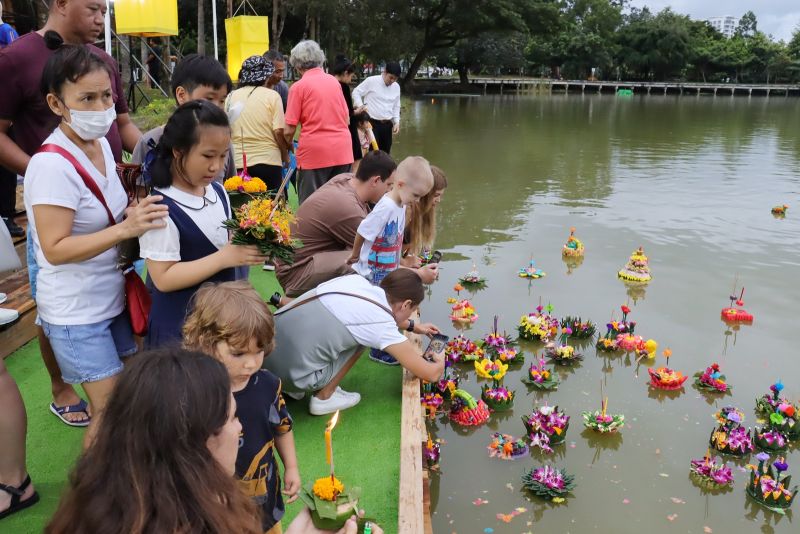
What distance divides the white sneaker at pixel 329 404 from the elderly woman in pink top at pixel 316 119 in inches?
102

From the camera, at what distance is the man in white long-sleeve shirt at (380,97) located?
7.52 metres

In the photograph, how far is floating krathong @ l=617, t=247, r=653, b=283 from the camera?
6.79 metres

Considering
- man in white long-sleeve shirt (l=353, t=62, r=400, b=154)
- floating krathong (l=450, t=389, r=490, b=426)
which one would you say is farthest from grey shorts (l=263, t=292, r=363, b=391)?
man in white long-sleeve shirt (l=353, t=62, r=400, b=154)

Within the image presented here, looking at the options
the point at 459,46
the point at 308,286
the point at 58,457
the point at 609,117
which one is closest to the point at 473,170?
the point at 308,286

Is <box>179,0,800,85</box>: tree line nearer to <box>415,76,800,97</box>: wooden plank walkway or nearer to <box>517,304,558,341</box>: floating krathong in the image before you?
<box>415,76,800,97</box>: wooden plank walkway

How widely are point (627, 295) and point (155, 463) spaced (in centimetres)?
592

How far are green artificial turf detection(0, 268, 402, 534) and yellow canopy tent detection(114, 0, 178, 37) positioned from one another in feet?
25.0

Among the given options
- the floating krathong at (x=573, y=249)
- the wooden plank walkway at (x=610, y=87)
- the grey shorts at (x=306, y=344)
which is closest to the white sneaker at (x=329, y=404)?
the grey shorts at (x=306, y=344)

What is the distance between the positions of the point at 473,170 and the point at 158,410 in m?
12.4

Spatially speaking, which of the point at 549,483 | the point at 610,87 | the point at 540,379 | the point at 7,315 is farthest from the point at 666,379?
the point at 610,87

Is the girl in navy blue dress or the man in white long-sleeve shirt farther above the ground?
the man in white long-sleeve shirt

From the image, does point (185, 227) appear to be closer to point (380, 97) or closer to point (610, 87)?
point (380, 97)

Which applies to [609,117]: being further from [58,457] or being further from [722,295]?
[58,457]

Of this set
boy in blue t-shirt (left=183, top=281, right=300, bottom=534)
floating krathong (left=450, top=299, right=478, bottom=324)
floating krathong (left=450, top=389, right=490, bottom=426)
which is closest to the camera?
boy in blue t-shirt (left=183, top=281, right=300, bottom=534)
